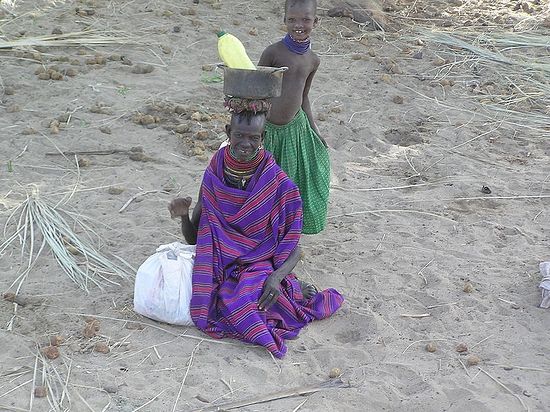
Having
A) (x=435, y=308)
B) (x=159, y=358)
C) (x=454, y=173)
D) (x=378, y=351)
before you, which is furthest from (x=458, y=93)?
(x=159, y=358)

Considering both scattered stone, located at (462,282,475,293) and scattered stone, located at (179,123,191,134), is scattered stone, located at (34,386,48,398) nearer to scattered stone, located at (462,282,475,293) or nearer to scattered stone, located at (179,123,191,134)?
scattered stone, located at (462,282,475,293)

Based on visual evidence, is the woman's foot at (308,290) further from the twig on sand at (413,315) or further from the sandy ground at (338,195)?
the twig on sand at (413,315)

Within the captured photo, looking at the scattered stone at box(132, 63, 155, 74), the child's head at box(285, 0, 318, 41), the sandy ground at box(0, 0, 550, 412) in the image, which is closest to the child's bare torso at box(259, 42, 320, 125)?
the child's head at box(285, 0, 318, 41)

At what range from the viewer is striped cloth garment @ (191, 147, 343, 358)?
11.6 feet

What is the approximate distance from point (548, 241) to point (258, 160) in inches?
71.0

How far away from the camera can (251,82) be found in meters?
3.36

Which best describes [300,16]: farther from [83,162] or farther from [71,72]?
[71,72]

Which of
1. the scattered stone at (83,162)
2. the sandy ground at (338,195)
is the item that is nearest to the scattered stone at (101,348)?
the sandy ground at (338,195)

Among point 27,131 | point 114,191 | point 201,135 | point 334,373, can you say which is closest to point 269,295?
point 334,373

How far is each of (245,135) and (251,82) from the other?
22cm

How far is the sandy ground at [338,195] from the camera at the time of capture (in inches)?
130

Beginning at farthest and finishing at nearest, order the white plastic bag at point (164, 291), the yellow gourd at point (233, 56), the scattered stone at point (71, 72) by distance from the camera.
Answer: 1. the scattered stone at point (71, 72)
2. the white plastic bag at point (164, 291)
3. the yellow gourd at point (233, 56)

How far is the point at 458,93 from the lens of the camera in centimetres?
657

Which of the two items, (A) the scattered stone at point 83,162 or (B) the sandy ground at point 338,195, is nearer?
(B) the sandy ground at point 338,195
